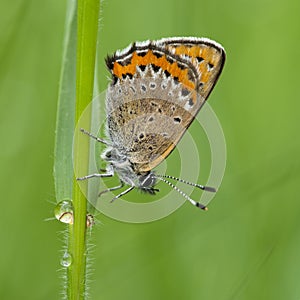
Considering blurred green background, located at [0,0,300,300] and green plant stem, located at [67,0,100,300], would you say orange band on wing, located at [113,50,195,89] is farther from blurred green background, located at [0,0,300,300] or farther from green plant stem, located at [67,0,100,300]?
green plant stem, located at [67,0,100,300]

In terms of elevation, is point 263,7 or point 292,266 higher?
point 263,7

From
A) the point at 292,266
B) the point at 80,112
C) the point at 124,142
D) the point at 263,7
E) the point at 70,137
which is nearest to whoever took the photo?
the point at 80,112

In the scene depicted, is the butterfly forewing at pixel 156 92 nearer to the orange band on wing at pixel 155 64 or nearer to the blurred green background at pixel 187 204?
the orange band on wing at pixel 155 64

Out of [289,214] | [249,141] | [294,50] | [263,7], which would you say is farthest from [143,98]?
[263,7]

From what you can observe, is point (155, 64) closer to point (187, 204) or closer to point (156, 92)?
point (156, 92)

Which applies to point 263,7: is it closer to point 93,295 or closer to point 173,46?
point 173,46

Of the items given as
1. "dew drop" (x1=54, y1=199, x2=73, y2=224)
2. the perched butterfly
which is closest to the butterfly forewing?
the perched butterfly
